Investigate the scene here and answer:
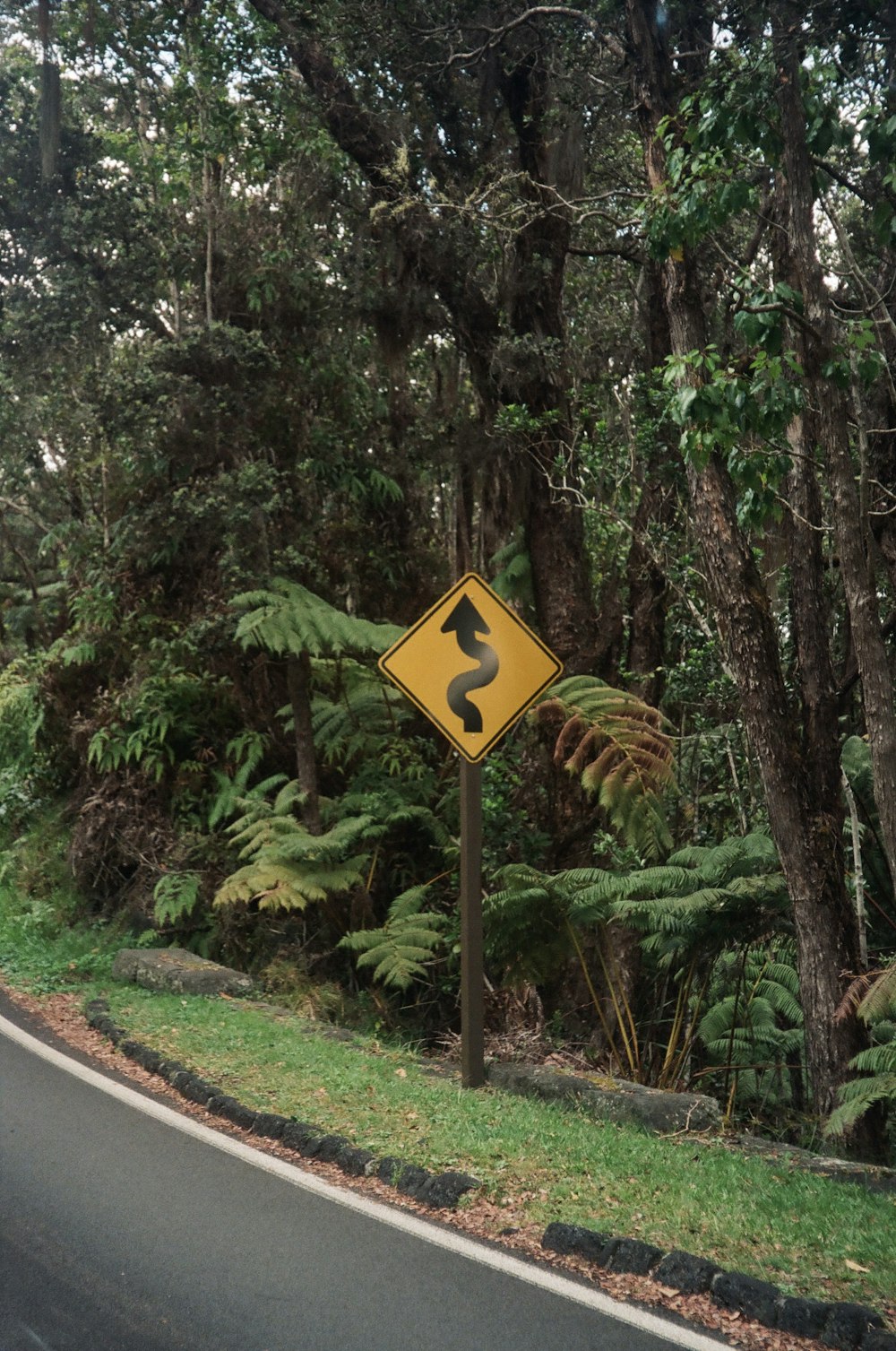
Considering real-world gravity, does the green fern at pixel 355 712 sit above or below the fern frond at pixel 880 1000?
above

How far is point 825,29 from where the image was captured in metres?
8.47

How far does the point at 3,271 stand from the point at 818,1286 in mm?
13353

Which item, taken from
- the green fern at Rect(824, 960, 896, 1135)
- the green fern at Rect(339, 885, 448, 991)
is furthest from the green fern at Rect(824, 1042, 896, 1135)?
the green fern at Rect(339, 885, 448, 991)

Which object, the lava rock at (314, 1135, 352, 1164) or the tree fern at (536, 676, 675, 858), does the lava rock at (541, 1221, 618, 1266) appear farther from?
the tree fern at (536, 676, 675, 858)

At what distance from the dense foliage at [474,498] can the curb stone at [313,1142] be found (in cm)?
282

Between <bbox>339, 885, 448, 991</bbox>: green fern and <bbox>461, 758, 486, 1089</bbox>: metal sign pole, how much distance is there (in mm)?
2255

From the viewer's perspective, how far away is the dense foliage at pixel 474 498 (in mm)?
9195

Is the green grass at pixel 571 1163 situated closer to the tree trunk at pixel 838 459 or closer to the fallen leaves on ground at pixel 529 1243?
the fallen leaves on ground at pixel 529 1243

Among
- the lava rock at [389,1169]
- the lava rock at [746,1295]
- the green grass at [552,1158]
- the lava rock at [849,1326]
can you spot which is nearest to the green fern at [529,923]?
the green grass at [552,1158]

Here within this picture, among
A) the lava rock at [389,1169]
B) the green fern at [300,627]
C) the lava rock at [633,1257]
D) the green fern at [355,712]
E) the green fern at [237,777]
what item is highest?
the green fern at [300,627]

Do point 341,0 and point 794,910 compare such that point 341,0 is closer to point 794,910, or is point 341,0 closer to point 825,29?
point 825,29

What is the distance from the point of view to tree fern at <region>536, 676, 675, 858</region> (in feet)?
33.9

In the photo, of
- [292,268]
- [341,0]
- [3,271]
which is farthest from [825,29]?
[3,271]

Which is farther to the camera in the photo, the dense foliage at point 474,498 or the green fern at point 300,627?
the green fern at point 300,627
